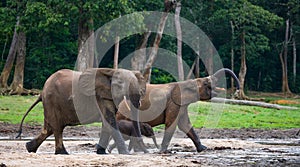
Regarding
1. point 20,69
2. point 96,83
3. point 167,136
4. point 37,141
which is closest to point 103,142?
point 96,83

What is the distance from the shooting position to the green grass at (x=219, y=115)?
25.5 meters

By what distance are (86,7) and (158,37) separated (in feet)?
22.6

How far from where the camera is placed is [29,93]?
109ft

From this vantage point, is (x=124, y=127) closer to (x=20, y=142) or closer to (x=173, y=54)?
(x=20, y=142)

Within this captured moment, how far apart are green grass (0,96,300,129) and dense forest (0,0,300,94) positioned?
4076 mm

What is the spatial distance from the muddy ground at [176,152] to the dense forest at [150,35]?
848 centimetres

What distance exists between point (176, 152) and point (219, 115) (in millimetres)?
14746

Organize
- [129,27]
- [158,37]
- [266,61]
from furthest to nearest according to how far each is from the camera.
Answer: [266,61]
[158,37]
[129,27]

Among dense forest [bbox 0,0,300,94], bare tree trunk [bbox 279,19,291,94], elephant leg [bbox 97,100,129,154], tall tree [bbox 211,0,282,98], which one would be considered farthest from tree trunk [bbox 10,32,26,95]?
bare tree trunk [bbox 279,19,291,94]

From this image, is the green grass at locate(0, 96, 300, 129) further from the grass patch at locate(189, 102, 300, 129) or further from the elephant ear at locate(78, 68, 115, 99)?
the elephant ear at locate(78, 68, 115, 99)

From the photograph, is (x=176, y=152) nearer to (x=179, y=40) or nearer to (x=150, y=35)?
(x=179, y=40)

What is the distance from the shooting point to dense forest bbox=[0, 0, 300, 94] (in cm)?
3048

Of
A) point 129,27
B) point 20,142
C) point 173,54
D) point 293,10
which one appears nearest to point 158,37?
point 129,27

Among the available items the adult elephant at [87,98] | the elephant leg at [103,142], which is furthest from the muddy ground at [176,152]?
the adult elephant at [87,98]
